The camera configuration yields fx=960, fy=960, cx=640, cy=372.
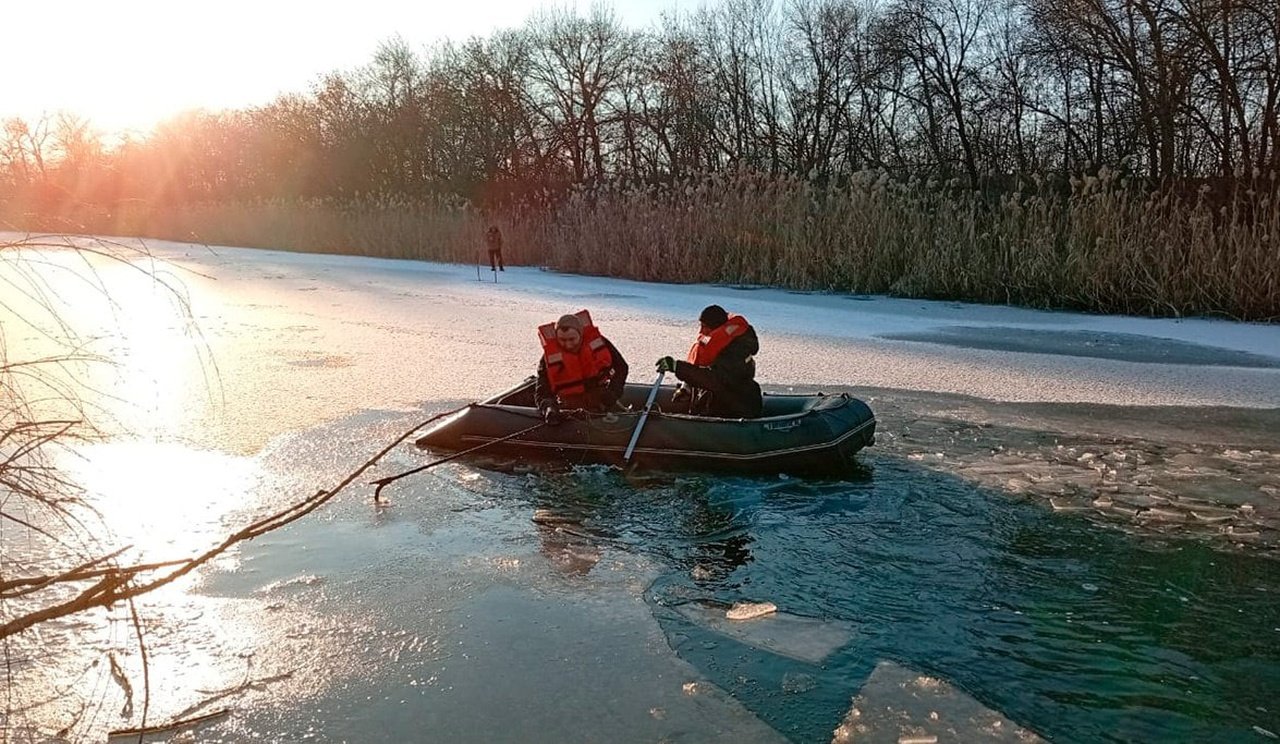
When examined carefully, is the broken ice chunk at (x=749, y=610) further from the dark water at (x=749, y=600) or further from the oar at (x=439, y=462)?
the oar at (x=439, y=462)

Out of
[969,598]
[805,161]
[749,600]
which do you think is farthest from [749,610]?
[805,161]

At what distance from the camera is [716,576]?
313 cm

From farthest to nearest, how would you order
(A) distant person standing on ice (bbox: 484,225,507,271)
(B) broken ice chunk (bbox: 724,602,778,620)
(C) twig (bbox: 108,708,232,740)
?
(A) distant person standing on ice (bbox: 484,225,507,271) < (B) broken ice chunk (bbox: 724,602,778,620) < (C) twig (bbox: 108,708,232,740)

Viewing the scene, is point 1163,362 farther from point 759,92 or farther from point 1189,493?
point 759,92

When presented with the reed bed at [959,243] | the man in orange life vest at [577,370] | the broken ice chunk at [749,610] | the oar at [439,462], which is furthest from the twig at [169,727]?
the reed bed at [959,243]

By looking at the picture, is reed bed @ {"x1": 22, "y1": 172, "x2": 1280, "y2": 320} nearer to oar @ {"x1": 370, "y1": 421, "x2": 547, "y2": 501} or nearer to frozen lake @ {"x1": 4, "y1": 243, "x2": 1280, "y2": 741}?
frozen lake @ {"x1": 4, "y1": 243, "x2": 1280, "y2": 741}

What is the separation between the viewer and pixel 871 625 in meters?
2.71

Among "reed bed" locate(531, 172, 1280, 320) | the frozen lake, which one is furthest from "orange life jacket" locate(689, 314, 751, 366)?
"reed bed" locate(531, 172, 1280, 320)

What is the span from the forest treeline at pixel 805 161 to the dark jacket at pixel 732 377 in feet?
8.13

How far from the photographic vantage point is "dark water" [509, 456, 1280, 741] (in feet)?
7.49

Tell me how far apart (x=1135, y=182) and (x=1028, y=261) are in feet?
11.8

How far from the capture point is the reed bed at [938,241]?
8.23 meters

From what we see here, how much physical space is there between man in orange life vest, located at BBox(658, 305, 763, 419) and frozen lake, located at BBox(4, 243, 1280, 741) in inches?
23.6

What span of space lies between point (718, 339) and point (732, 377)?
199 millimetres
